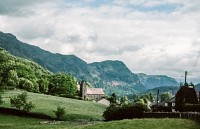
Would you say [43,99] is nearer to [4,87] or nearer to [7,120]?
[4,87]

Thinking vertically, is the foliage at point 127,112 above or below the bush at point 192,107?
below

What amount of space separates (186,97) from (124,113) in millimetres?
14833

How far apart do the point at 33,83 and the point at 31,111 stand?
74440 millimetres

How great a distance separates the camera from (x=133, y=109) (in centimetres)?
9150

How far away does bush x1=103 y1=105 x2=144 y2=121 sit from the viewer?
90.9 meters

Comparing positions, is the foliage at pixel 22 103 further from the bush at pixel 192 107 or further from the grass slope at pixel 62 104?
the bush at pixel 192 107

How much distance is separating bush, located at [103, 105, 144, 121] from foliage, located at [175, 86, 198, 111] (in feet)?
33.3

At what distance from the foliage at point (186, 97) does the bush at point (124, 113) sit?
10136 mm

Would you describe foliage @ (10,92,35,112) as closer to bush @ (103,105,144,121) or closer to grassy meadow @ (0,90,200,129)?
grassy meadow @ (0,90,200,129)

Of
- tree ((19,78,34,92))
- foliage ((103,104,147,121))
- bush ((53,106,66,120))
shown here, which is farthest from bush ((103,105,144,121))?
tree ((19,78,34,92))

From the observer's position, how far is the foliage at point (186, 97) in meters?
95.3

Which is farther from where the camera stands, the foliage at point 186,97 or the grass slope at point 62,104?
the grass slope at point 62,104

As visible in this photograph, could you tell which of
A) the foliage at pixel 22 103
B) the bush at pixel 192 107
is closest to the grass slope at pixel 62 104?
the foliage at pixel 22 103

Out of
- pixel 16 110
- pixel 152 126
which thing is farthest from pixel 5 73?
pixel 152 126
